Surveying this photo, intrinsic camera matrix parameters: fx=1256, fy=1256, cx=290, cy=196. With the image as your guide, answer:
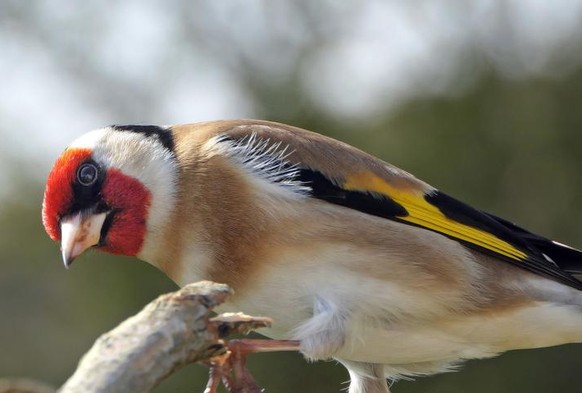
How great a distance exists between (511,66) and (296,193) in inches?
379

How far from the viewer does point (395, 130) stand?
496 inches

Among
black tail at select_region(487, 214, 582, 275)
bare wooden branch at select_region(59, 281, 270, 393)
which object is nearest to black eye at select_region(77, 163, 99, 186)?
bare wooden branch at select_region(59, 281, 270, 393)

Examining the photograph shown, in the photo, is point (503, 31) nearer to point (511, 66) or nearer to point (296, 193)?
point (511, 66)

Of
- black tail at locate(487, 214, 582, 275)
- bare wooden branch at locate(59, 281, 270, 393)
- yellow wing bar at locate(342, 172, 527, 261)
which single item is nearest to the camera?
bare wooden branch at locate(59, 281, 270, 393)

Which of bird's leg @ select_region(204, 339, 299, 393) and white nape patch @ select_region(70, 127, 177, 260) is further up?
white nape patch @ select_region(70, 127, 177, 260)

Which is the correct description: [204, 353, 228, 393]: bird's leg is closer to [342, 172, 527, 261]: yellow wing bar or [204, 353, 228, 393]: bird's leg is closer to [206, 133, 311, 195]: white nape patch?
[206, 133, 311, 195]: white nape patch

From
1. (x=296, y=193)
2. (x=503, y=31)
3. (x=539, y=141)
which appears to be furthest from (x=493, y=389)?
(x=296, y=193)

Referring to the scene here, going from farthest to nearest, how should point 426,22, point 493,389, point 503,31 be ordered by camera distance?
1. point 426,22
2. point 503,31
3. point 493,389

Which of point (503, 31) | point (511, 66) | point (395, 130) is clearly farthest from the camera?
point (503, 31)

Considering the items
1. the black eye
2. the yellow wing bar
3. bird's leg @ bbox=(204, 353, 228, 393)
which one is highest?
the yellow wing bar

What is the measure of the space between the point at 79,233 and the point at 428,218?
3.98 ft

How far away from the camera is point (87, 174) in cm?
415

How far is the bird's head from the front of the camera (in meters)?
4.05

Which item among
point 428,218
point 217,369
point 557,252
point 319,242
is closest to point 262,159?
point 319,242
